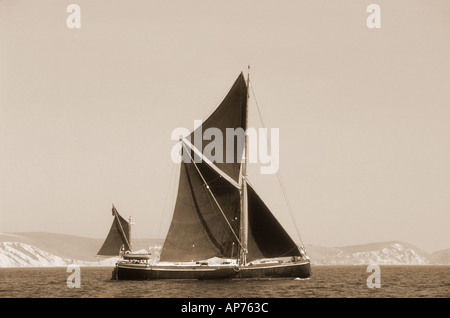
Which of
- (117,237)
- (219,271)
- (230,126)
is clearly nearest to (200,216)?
(219,271)

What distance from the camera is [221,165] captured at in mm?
78375

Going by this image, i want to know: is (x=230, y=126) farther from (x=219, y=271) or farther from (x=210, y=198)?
(x=219, y=271)

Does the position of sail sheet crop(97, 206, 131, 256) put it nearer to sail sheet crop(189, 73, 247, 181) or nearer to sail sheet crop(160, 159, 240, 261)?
sail sheet crop(160, 159, 240, 261)

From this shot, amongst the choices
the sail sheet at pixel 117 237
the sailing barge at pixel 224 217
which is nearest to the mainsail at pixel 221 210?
the sailing barge at pixel 224 217

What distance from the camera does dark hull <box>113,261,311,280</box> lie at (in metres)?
79.4

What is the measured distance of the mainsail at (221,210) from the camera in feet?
255

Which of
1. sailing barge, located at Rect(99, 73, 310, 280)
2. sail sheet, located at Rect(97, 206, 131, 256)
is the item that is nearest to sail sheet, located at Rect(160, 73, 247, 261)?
sailing barge, located at Rect(99, 73, 310, 280)

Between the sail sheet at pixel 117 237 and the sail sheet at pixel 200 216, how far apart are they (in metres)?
34.0

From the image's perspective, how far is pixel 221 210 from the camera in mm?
78125

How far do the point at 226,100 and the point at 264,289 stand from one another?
22997mm

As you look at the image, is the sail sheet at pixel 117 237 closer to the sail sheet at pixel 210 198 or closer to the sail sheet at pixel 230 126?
the sail sheet at pixel 210 198

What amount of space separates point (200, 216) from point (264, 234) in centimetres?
803
